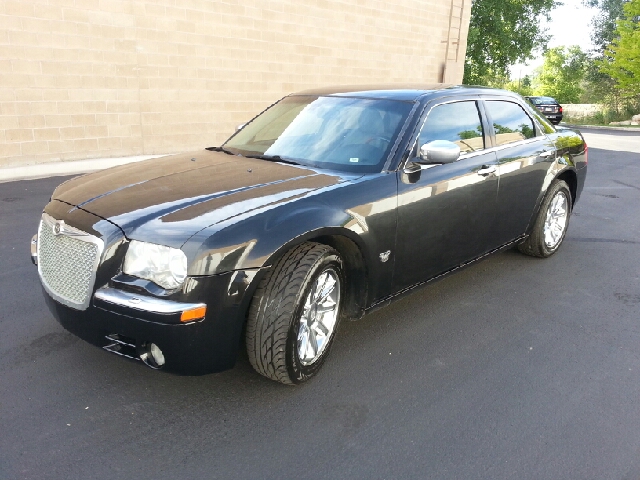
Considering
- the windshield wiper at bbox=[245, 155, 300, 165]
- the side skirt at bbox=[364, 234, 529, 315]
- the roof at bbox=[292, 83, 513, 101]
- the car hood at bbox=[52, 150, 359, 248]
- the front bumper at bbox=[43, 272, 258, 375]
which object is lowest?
the side skirt at bbox=[364, 234, 529, 315]

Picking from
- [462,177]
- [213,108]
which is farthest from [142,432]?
[213,108]

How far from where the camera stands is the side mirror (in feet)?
11.9

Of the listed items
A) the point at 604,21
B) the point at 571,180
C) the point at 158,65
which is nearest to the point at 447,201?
the point at 571,180

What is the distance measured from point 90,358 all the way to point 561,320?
3277 millimetres

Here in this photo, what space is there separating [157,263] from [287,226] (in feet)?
2.19

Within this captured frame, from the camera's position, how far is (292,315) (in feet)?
Answer: 9.68

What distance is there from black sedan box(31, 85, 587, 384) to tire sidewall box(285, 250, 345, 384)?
11mm

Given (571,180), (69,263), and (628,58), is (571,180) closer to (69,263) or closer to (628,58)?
(69,263)

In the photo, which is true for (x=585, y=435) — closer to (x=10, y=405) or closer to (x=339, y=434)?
(x=339, y=434)

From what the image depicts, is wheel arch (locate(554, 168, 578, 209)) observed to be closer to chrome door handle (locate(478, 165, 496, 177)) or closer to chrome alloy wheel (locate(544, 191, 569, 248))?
chrome alloy wheel (locate(544, 191, 569, 248))

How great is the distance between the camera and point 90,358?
3.38 m

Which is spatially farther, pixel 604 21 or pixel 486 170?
pixel 604 21

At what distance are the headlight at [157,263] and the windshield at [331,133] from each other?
136 centimetres

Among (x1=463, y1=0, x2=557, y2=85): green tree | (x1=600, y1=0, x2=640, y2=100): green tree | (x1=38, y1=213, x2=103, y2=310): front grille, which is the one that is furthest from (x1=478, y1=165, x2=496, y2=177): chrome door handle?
(x1=600, y1=0, x2=640, y2=100): green tree
